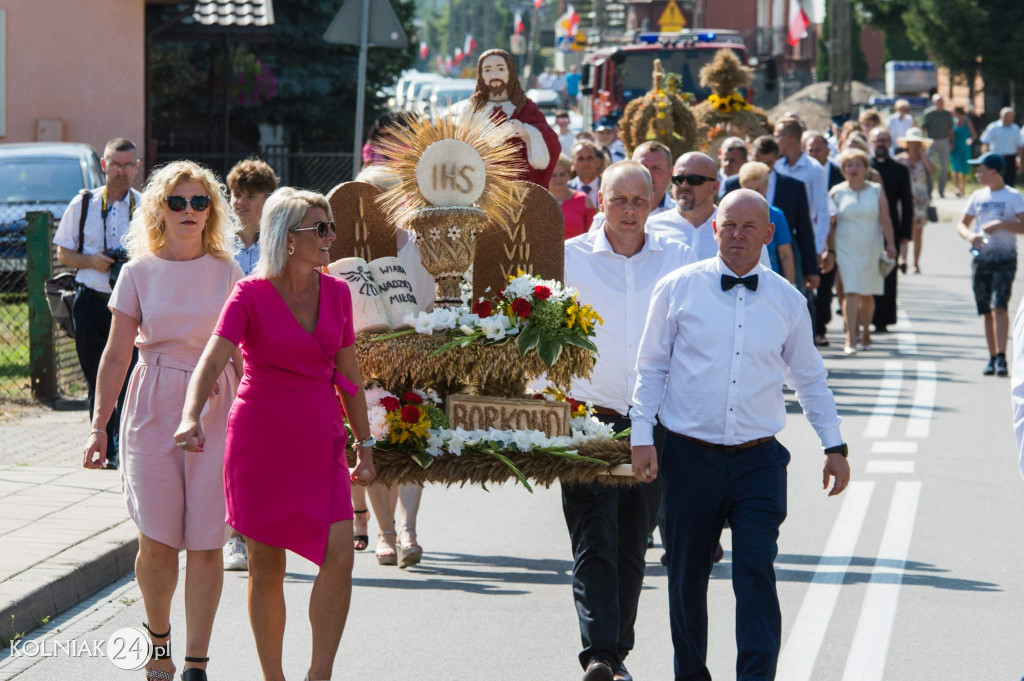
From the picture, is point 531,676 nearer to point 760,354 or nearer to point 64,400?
point 760,354

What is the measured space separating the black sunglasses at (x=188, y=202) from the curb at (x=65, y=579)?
1.92 m

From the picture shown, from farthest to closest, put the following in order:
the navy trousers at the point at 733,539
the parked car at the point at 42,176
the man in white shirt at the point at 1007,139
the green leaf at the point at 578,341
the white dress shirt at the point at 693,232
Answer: the man in white shirt at the point at 1007,139 < the parked car at the point at 42,176 < the white dress shirt at the point at 693,232 < the green leaf at the point at 578,341 < the navy trousers at the point at 733,539

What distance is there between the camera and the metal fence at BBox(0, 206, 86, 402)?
45.2 feet

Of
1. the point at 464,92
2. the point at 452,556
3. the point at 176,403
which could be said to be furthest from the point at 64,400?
the point at 464,92

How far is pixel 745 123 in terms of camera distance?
62.6 ft

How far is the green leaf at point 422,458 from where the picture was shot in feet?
A: 20.6

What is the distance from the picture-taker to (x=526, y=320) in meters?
6.43

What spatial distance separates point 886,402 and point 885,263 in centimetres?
316

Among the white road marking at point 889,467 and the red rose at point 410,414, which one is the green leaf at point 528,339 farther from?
the white road marking at point 889,467

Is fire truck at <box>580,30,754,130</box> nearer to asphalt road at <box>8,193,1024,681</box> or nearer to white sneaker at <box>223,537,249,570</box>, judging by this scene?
asphalt road at <box>8,193,1024,681</box>

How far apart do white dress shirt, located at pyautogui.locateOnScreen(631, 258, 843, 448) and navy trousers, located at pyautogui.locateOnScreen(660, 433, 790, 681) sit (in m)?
0.10

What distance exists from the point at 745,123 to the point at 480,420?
13.2m

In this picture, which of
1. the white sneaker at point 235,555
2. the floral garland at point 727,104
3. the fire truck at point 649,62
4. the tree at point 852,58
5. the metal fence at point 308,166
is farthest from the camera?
the tree at point 852,58

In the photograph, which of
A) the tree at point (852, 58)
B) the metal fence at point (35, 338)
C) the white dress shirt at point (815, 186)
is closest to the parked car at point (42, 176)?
the metal fence at point (35, 338)
